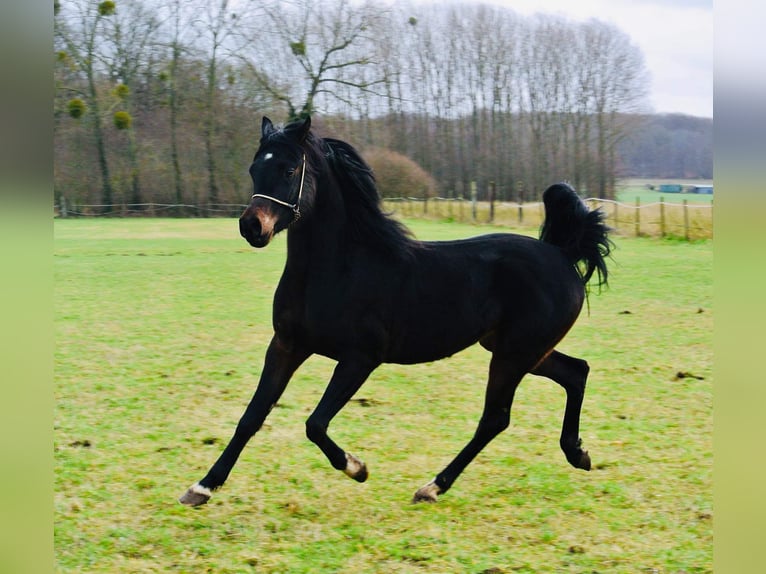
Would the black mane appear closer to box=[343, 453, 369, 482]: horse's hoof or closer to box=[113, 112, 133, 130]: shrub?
box=[343, 453, 369, 482]: horse's hoof

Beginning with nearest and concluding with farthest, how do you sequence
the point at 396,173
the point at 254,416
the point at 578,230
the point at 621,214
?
the point at 254,416 → the point at 578,230 → the point at 396,173 → the point at 621,214

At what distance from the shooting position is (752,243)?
1947 millimetres

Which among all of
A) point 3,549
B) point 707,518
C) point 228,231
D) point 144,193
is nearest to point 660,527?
point 707,518

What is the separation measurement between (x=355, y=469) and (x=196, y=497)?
835 mm

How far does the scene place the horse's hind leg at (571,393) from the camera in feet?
15.3

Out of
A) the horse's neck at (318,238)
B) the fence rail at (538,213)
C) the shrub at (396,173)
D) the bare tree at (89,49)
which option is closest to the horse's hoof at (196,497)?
the horse's neck at (318,238)

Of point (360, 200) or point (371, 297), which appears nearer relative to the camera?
point (371, 297)

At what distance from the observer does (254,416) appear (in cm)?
412

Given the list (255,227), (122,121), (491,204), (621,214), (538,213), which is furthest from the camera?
(122,121)

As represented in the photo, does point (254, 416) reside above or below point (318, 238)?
below

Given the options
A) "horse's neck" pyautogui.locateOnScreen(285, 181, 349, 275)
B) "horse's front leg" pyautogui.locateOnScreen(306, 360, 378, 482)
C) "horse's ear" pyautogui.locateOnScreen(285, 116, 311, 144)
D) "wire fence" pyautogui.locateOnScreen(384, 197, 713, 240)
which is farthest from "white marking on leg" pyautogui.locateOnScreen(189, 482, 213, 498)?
"wire fence" pyautogui.locateOnScreen(384, 197, 713, 240)

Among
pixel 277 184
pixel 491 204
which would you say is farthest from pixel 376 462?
pixel 491 204

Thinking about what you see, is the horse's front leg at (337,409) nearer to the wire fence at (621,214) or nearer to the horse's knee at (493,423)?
the horse's knee at (493,423)

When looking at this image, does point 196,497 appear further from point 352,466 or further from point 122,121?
point 122,121
